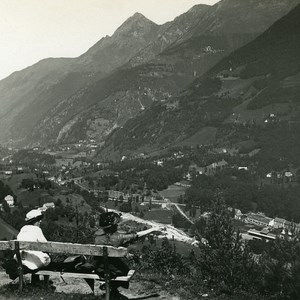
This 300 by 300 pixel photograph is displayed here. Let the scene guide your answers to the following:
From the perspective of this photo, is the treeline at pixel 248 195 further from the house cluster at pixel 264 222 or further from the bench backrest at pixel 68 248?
the bench backrest at pixel 68 248

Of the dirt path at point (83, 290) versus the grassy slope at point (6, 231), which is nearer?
the dirt path at point (83, 290)

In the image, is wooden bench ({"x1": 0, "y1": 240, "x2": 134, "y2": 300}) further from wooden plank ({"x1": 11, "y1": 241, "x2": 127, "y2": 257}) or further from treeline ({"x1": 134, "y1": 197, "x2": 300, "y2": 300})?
treeline ({"x1": 134, "y1": 197, "x2": 300, "y2": 300})

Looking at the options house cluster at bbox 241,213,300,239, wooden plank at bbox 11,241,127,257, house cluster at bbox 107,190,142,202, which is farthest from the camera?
house cluster at bbox 107,190,142,202

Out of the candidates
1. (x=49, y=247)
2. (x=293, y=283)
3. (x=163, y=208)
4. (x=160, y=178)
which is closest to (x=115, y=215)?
(x=49, y=247)

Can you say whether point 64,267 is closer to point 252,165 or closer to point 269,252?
point 269,252

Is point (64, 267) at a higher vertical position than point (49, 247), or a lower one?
lower

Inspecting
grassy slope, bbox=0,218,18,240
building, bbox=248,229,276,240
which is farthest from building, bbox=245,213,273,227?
grassy slope, bbox=0,218,18,240

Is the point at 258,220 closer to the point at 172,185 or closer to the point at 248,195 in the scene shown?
the point at 248,195

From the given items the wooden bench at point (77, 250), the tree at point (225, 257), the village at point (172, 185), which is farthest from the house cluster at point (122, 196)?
the wooden bench at point (77, 250)

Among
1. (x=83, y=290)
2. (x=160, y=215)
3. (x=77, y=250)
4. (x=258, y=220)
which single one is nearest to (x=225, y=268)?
(x=83, y=290)
